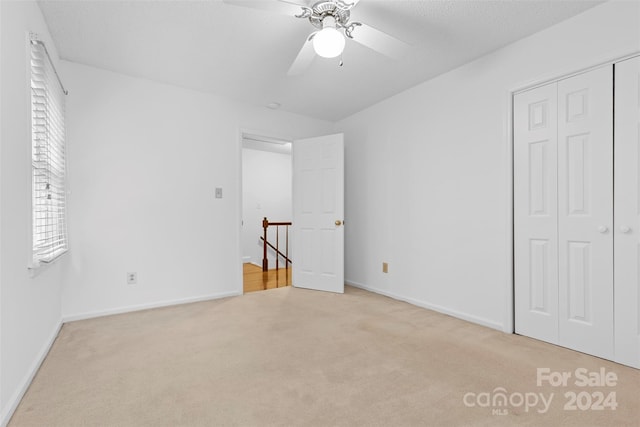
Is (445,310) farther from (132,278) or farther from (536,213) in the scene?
(132,278)

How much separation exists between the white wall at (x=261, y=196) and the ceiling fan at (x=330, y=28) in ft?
15.4

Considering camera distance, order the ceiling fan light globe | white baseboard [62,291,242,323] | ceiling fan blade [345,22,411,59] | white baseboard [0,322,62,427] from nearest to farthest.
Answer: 1. white baseboard [0,322,62,427]
2. the ceiling fan light globe
3. ceiling fan blade [345,22,411,59]
4. white baseboard [62,291,242,323]

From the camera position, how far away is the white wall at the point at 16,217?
152cm

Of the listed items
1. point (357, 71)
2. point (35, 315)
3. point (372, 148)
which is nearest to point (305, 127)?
point (372, 148)

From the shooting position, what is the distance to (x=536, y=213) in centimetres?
245

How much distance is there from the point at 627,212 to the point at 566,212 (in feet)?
1.06

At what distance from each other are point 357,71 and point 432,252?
1946 millimetres

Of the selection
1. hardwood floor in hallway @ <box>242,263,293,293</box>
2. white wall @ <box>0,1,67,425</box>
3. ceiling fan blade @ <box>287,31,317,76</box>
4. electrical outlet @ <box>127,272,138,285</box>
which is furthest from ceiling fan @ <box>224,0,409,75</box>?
hardwood floor in hallway @ <box>242,263,293,293</box>

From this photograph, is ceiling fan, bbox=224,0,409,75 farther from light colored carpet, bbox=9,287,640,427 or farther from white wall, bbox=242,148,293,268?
white wall, bbox=242,148,293,268

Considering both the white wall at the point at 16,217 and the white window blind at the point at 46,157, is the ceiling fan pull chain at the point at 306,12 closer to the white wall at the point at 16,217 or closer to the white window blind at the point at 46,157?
the white wall at the point at 16,217

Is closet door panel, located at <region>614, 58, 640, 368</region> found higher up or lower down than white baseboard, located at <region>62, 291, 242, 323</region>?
higher up

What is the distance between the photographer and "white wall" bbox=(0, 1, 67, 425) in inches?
60.0

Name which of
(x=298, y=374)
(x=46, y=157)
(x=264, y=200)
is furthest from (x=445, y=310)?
(x=264, y=200)

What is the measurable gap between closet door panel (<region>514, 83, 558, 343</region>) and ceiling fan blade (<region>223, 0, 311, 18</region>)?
1851 millimetres
